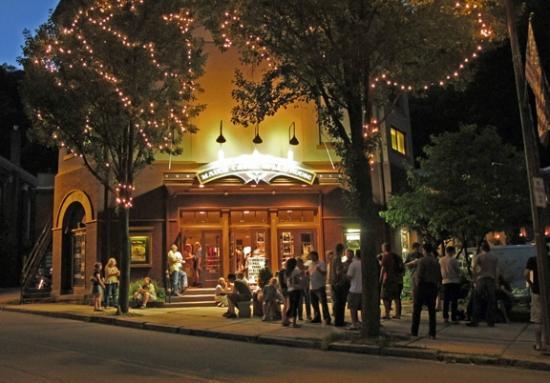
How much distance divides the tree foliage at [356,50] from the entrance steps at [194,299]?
905cm

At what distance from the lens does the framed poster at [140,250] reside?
821 inches

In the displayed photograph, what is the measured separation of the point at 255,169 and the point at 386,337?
34.5 feet

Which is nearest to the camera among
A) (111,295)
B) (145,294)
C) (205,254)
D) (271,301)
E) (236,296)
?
(271,301)

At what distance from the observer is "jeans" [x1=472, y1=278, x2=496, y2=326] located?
498 inches

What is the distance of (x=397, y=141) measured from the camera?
82.0 feet

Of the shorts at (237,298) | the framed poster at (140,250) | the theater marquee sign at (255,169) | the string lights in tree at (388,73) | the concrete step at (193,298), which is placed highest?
the string lights in tree at (388,73)

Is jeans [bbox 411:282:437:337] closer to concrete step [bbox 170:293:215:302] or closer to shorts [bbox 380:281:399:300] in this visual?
shorts [bbox 380:281:399:300]

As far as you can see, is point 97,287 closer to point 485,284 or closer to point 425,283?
point 425,283

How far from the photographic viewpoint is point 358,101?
11930 millimetres

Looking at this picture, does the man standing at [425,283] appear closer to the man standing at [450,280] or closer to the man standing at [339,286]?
the man standing at [450,280]

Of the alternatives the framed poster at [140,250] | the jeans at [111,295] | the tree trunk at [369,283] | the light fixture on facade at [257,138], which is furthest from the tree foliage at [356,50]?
the framed poster at [140,250]

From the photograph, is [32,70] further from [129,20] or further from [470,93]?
[470,93]

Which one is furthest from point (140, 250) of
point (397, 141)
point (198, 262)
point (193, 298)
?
point (397, 141)

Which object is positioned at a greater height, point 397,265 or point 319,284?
point 397,265
